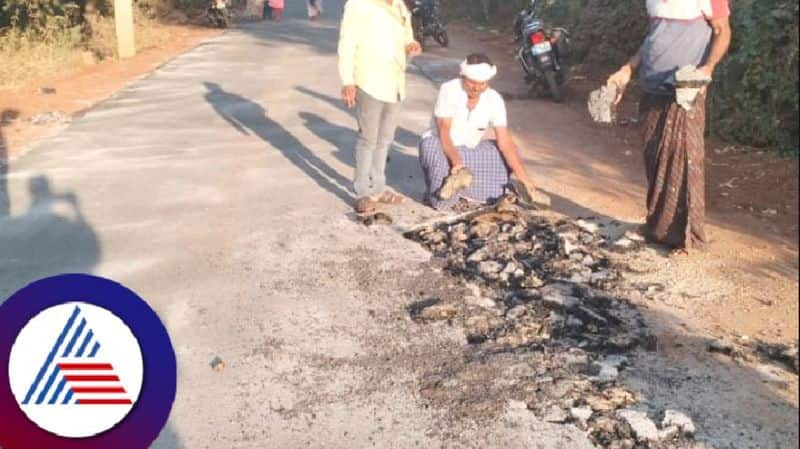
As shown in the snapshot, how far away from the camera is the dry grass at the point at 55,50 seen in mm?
13328

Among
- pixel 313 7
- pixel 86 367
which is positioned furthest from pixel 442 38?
pixel 86 367

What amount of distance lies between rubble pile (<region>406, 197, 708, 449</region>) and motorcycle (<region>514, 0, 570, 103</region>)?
192 inches

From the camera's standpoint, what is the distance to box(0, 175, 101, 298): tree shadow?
525cm

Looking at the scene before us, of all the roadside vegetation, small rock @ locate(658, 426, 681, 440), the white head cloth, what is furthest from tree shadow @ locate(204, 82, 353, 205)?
small rock @ locate(658, 426, 681, 440)

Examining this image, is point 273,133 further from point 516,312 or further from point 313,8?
point 313,8

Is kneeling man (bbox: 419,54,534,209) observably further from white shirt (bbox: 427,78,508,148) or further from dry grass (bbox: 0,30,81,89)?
dry grass (bbox: 0,30,81,89)

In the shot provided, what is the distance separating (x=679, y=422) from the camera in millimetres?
3357

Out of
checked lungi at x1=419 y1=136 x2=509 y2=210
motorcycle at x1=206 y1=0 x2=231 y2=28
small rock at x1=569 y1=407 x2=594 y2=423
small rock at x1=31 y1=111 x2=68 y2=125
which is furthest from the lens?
motorcycle at x1=206 y1=0 x2=231 y2=28

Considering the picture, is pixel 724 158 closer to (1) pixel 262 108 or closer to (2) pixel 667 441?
(2) pixel 667 441

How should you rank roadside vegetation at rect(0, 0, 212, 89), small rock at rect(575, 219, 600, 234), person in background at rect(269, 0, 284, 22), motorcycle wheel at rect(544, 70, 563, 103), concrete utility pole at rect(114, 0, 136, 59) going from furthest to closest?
person in background at rect(269, 0, 284, 22), concrete utility pole at rect(114, 0, 136, 59), roadside vegetation at rect(0, 0, 212, 89), motorcycle wheel at rect(544, 70, 563, 103), small rock at rect(575, 219, 600, 234)

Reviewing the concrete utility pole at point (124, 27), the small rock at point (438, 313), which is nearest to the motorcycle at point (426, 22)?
the concrete utility pole at point (124, 27)

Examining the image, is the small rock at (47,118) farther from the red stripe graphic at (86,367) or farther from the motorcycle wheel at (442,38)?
the red stripe graphic at (86,367)

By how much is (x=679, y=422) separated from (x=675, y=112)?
7.60ft

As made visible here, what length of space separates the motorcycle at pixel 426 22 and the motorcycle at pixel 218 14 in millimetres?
7621
